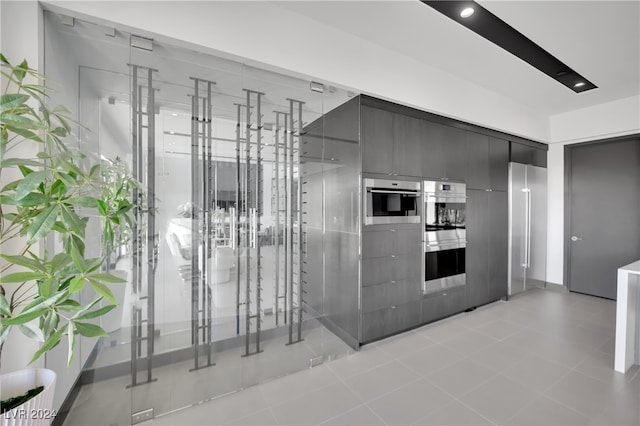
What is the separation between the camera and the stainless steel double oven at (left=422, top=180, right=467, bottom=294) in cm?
322

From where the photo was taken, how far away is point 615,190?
418 centimetres

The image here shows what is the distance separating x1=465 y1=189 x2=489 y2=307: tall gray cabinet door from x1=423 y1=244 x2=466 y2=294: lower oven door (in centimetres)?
15

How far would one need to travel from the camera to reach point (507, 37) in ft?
8.42

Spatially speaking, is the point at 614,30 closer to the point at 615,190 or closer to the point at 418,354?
the point at 615,190

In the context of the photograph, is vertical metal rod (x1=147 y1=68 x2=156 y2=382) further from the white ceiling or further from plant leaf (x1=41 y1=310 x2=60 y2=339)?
the white ceiling

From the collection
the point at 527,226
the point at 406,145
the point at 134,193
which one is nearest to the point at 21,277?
the point at 134,193

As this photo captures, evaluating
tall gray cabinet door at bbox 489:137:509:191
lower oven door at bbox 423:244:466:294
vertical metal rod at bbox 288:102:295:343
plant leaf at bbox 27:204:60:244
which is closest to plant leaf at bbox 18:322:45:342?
plant leaf at bbox 27:204:60:244

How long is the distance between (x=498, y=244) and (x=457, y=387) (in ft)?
8.33

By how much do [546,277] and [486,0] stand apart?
4.71m

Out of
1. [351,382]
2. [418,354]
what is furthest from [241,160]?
[418,354]

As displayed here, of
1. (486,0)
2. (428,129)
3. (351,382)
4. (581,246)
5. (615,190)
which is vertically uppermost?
(486,0)

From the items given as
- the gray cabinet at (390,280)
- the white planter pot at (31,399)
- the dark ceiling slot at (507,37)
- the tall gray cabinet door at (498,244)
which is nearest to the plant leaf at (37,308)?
the white planter pot at (31,399)

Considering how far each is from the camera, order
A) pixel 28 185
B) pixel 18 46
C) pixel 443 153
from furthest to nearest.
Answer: pixel 443 153, pixel 18 46, pixel 28 185

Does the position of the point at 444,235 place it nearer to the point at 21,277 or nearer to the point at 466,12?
the point at 466,12
